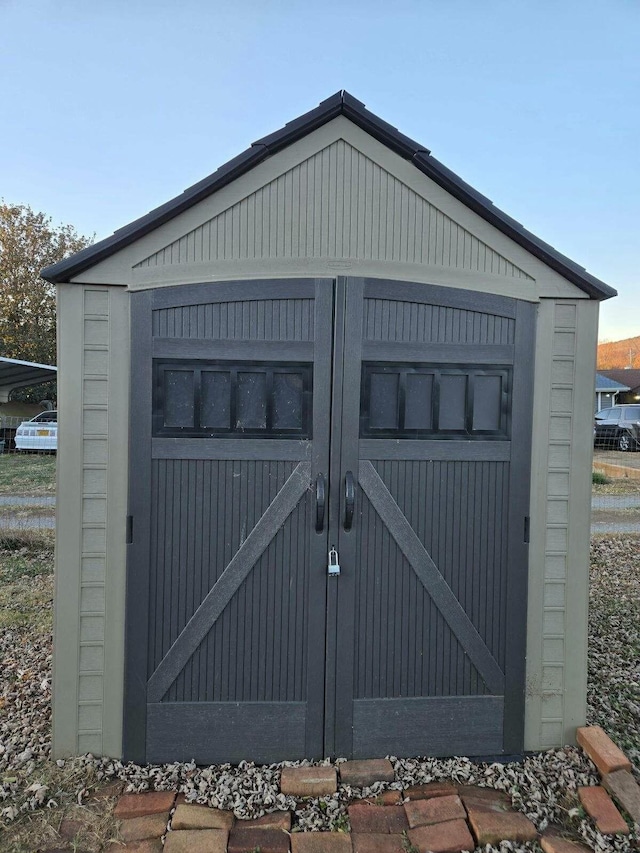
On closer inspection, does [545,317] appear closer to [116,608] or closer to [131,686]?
[116,608]

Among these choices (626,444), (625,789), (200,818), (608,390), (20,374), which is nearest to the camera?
(200,818)

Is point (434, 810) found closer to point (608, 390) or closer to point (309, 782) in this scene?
point (309, 782)

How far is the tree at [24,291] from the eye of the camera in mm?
20000

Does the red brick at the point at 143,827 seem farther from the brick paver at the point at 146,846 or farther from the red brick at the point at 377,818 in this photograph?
the red brick at the point at 377,818

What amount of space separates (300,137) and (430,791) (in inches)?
111

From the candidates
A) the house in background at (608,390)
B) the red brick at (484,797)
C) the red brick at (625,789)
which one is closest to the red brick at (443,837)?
the red brick at (484,797)

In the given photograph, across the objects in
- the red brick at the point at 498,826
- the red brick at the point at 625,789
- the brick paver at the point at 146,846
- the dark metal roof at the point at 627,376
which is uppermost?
the dark metal roof at the point at 627,376

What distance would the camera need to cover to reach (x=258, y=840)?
1.89 meters

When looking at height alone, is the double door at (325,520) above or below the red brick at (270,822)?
above

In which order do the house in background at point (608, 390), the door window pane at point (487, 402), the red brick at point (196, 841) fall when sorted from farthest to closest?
the house in background at point (608, 390) → the door window pane at point (487, 402) → the red brick at point (196, 841)

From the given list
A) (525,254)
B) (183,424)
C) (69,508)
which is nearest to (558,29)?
(525,254)

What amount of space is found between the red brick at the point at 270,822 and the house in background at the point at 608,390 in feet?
90.8

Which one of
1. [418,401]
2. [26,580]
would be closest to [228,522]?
[418,401]

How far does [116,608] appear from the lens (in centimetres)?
231
